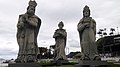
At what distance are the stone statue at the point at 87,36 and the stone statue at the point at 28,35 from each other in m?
3.08

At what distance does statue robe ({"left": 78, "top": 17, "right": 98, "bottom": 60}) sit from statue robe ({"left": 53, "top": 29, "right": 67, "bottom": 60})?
362 inches

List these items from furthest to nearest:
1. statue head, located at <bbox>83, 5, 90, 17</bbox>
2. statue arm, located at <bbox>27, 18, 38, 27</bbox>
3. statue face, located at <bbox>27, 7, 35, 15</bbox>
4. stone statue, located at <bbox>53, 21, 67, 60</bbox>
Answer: stone statue, located at <bbox>53, 21, 67, 60</bbox> < statue head, located at <bbox>83, 5, 90, 17</bbox> < statue face, located at <bbox>27, 7, 35, 15</bbox> < statue arm, located at <bbox>27, 18, 38, 27</bbox>

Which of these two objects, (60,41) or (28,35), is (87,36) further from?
(60,41)

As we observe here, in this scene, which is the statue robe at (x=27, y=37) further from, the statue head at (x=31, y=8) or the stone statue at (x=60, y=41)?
the stone statue at (x=60, y=41)

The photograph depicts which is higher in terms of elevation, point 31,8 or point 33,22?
point 31,8

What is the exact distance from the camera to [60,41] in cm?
2256

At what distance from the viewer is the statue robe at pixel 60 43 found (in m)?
22.2

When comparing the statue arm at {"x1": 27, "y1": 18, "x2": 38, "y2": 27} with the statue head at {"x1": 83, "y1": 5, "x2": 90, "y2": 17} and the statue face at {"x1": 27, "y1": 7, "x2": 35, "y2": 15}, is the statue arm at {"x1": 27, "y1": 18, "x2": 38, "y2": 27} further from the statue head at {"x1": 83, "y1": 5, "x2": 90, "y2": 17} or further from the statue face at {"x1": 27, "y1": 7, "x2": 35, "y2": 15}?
the statue head at {"x1": 83, "y1": 5, "x2": 90, "y2": 17}

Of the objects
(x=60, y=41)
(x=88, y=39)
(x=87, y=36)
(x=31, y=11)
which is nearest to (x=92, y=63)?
(x=88, y=39)

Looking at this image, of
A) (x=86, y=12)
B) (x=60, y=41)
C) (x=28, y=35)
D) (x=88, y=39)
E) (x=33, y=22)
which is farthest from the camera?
(x=60, y=41)

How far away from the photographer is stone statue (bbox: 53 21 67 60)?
22220mm

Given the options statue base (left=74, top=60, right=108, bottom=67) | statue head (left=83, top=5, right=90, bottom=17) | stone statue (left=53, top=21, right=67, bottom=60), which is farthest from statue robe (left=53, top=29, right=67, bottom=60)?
statue base (left=74, top=60, right=108, bottom=67)

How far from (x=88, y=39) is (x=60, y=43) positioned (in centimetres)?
1024

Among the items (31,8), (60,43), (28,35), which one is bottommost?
(28,35)
